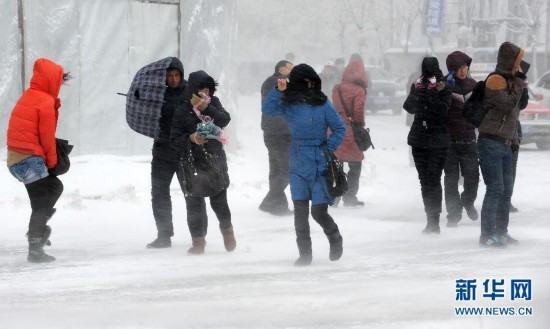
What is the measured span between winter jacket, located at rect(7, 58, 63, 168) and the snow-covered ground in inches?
41.4

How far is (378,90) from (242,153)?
1939cm

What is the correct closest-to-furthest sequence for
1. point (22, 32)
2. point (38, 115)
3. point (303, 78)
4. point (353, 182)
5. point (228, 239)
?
point (303, 78) → point (38, 115) → point (228, 239) → point (353, 182) → point (22, 32)

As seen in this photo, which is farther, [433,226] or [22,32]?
[22,32]

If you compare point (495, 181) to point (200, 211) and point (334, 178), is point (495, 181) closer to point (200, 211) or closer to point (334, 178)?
point (334, 178)

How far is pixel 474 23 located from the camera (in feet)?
187

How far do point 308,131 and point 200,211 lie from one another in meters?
1.45

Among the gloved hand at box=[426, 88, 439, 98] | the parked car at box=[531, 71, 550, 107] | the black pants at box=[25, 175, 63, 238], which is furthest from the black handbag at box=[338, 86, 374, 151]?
the parked car at box=[531, 71, 550, 107]

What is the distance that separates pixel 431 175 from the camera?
1084 cm

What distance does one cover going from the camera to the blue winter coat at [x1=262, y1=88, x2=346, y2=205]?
873 centimetres

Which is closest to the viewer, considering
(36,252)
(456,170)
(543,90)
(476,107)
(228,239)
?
(36,252)

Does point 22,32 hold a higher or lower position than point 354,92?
higher

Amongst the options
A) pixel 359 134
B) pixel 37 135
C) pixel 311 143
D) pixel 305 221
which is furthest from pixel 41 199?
pixel 359 134

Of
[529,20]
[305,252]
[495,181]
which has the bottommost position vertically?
[529,20]

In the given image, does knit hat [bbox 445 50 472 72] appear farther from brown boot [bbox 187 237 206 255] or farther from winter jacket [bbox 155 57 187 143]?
brown boot [bbox 187 237 206 255]
